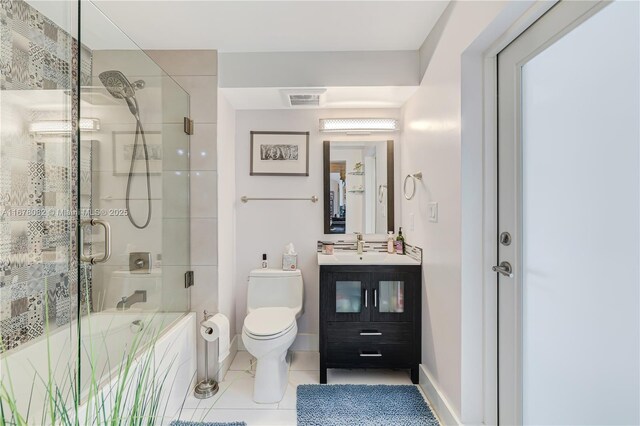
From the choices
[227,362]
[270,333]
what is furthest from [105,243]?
[227,362]

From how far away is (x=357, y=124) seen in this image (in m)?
2.31

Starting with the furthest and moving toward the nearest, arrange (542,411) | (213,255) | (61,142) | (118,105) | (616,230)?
1. (213,255)
2. (118,105)
3. (61,142)
4. (542,411)
5. (616,230)

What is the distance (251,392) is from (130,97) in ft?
6.31

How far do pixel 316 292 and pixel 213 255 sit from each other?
91 cm

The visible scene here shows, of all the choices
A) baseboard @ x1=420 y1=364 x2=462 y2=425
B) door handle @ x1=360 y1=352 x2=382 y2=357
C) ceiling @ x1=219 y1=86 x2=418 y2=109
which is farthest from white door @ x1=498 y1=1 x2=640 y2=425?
ceiling @ x1=219 y1=86 x2=418 y2=109

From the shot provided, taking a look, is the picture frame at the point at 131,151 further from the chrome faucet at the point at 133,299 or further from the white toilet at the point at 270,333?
the white toilet at the point at 270,333

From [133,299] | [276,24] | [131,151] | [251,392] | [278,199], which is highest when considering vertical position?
[276,24]

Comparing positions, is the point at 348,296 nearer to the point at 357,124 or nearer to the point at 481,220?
the point at 481,220

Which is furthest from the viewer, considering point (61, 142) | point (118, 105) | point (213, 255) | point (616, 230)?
point (213, 255)

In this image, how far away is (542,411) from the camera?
1189 millimetres

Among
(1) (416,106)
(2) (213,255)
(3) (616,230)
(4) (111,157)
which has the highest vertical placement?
(1) (416,106)

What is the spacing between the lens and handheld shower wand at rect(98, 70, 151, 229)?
153cm

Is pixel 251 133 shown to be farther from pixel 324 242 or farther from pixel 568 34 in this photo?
pixel 568 34

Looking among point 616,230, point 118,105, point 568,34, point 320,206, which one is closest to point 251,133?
point 320,206
